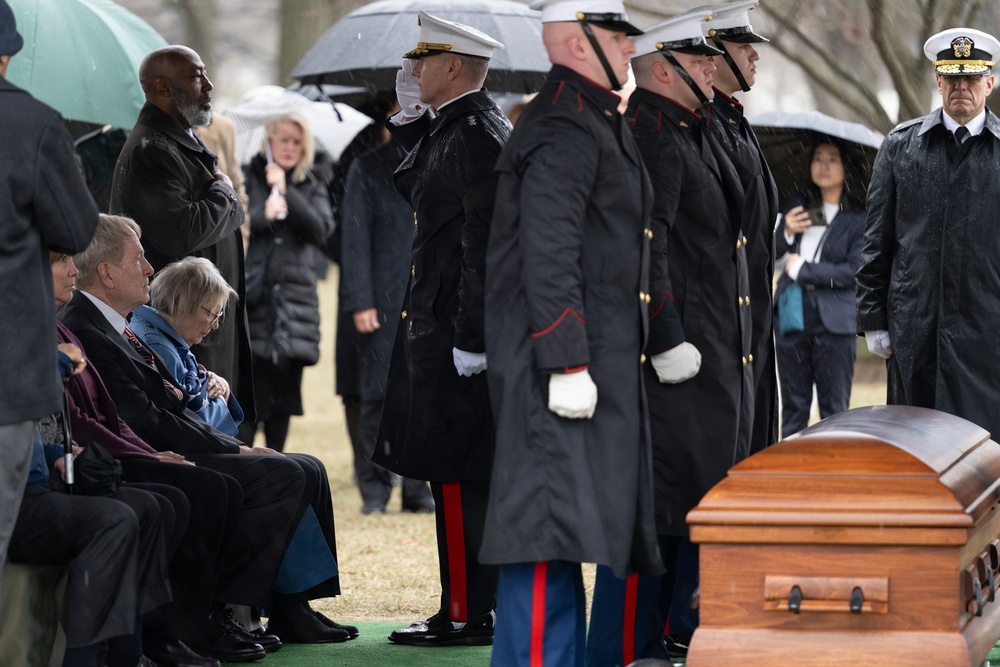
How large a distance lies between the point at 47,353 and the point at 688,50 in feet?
7.18

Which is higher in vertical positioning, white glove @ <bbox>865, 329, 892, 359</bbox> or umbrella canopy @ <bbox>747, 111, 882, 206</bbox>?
umbrella canopy @ <bbox>747, 111, 882, 206</bbox>

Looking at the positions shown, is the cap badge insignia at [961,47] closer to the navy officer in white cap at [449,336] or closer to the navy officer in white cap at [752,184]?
the navy officer in white cap at [752,184]

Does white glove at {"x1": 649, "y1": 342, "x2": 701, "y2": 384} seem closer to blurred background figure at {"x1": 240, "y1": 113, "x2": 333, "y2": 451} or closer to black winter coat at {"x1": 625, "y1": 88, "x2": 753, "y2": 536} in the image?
black winter coat at {"x1": 625, "y1": 88, "x2": 753, "y2": 536}

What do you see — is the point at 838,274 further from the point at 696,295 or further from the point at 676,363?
the point at 676,363

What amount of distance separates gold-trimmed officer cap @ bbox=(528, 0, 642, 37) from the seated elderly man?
67.1 inches

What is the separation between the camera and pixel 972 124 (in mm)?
6422

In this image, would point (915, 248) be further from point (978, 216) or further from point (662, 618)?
point (662, 618)

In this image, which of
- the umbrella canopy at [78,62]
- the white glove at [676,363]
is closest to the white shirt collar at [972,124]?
the white glove at [676,363]

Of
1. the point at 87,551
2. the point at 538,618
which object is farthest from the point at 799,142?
the point at 87,551

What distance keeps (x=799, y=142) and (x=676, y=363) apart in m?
4.71

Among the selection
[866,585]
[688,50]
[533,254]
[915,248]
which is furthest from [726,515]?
[915,248]

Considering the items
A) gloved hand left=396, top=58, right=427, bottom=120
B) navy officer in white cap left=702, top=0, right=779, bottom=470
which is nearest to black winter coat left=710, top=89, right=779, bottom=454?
navy officer in white cap left=702, top=0, right=779, bottom=470

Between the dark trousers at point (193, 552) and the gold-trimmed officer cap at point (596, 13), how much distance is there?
1.84m

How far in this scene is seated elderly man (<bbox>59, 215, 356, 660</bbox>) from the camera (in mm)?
5285
